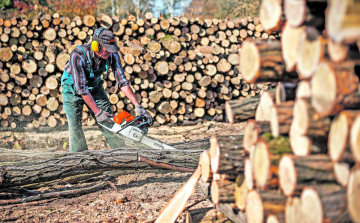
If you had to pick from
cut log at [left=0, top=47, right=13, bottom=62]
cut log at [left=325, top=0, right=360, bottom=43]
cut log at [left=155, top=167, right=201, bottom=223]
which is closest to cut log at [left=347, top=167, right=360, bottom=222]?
cut log at [left=325, top=0, right=360, bottom=43]

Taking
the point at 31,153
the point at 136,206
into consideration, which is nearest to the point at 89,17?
the point at 31,153

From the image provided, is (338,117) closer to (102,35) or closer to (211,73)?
(102,35)

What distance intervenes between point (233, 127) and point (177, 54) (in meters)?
1.92

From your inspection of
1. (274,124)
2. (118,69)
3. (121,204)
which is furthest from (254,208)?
(118,69)

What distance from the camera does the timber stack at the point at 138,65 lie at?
21.4 feet

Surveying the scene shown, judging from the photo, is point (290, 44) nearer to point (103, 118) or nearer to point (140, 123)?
point (140, 123)

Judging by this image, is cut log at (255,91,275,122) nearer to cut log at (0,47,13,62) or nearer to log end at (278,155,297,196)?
log end at (278,155,297,196)

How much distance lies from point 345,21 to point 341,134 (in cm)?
50

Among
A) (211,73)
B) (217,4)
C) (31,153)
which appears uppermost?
(217,4)

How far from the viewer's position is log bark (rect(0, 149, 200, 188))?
3438 mm

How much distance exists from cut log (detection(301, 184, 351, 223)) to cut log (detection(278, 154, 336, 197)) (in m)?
0.06

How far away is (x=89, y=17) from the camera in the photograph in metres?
6.57

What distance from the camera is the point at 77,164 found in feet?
11.7

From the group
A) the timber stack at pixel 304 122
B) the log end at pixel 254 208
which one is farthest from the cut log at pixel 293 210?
the log end at pixel 254 208
